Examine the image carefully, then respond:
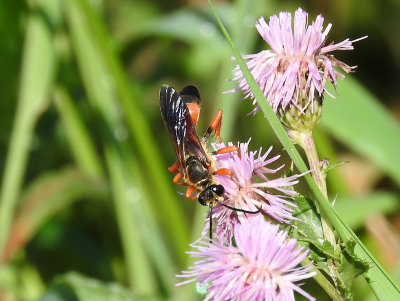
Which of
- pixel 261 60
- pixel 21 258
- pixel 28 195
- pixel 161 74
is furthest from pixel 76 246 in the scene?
pixel 261 60

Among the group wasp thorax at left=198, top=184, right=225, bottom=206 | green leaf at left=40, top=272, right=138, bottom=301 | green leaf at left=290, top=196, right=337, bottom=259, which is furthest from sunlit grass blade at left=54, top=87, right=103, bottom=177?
green leaf at left=290, top=196, right=337, bottom=259

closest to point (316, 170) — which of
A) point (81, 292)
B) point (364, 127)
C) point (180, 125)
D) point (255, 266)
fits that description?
point (255, 266)

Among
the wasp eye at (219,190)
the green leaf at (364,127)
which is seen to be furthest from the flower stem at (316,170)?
the green leaf at (364,127)

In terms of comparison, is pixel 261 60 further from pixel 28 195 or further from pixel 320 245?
pixel 28 195

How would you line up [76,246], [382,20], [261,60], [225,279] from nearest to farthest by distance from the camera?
[225,279] → [261,60] → [76,246] → [382,20]

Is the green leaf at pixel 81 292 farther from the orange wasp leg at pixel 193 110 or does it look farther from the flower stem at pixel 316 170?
the flower stem at pixel 316 170
